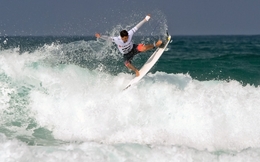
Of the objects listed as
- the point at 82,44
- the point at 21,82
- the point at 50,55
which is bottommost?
the point at 21,82

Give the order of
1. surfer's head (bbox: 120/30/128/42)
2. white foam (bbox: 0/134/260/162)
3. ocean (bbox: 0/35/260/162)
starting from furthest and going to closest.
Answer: surfer's head (bbox: 120/30/128/42), ocean (bbox: 0/35/260/162), white foam (bbox: 0/134/260/162)

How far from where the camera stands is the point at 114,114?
9.39m

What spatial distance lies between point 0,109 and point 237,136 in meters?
6.37

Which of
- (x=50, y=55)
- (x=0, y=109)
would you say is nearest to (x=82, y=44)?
(x=50, y=55)

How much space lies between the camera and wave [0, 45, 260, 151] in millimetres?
8586

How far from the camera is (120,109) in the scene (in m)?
9.62

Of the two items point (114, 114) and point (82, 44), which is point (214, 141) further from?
point (82, 44)

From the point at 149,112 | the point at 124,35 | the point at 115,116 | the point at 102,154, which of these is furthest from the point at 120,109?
the point at 102,154

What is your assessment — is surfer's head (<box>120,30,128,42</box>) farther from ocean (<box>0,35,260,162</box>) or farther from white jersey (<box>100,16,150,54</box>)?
ocean (<box>0,35,260,162</box>)

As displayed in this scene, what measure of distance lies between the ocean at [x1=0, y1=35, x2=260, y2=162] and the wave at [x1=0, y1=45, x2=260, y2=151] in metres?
0.02

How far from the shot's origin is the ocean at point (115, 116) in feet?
22.3

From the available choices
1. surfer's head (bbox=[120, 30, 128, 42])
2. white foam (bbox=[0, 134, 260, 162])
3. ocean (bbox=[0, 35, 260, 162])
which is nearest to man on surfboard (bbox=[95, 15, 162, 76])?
surfer's head (bbox=[120, 30, 128, 42])

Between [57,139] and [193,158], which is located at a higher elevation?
[57,139]

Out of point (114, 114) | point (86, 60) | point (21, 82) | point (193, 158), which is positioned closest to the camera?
point (193, 158)
